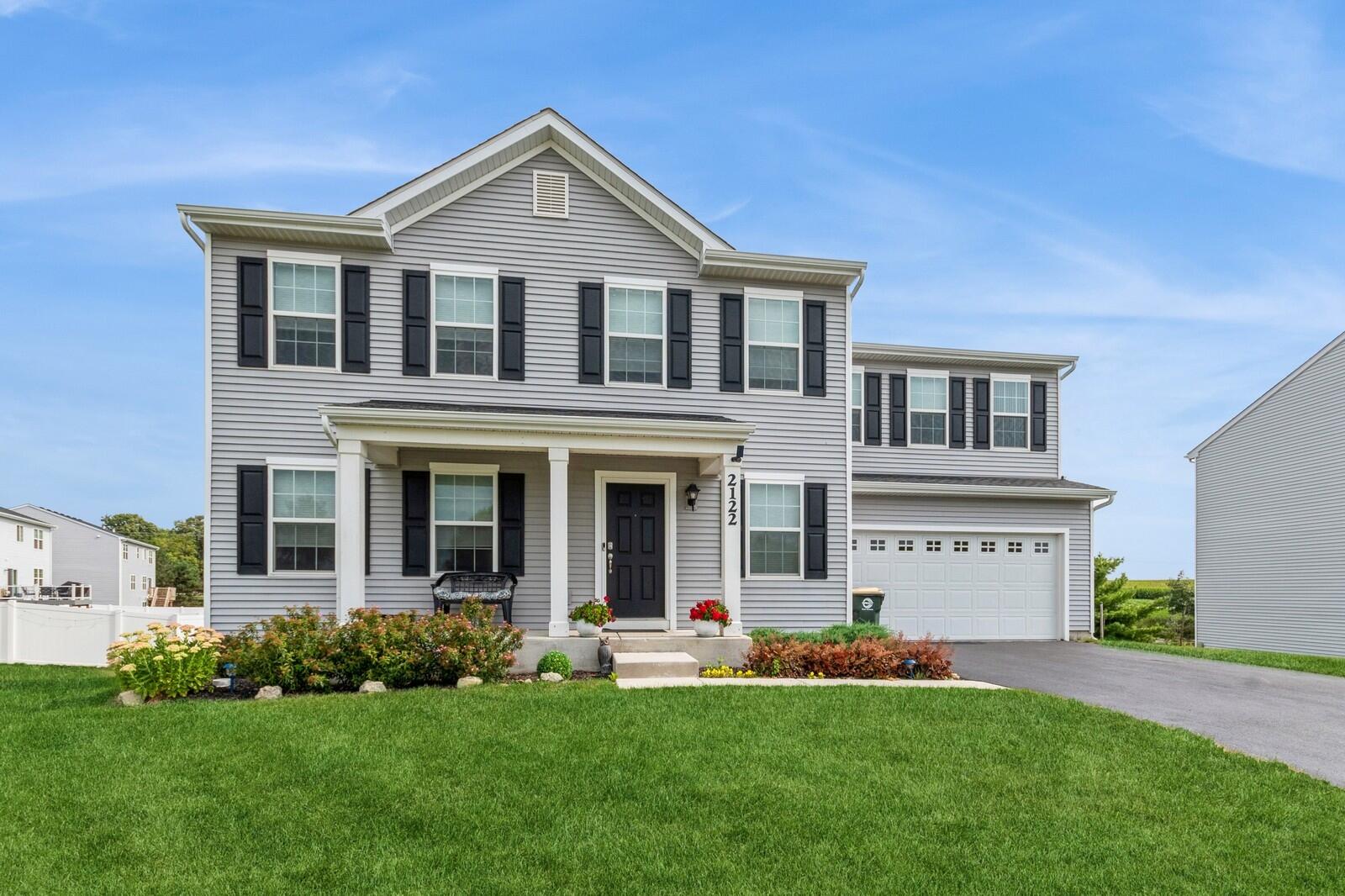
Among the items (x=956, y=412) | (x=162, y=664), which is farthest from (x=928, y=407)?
(x=162, y=664)

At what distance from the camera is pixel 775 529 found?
14.2 metres

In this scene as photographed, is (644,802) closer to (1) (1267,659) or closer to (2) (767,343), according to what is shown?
(2) (767,343)

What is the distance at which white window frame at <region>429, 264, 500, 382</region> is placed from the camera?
13.2 meters

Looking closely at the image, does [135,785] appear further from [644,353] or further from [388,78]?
[388,78]

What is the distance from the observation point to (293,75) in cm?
1409

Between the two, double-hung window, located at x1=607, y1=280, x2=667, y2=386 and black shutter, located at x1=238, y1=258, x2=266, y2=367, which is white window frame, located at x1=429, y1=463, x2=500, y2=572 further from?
black shutter, located at x1=238, y1=258, x2=266, y2=367

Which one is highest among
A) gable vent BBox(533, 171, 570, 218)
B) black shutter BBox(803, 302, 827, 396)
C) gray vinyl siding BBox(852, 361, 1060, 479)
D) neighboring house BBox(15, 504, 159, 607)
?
gable vent BBox(533, 171, 570, 218)

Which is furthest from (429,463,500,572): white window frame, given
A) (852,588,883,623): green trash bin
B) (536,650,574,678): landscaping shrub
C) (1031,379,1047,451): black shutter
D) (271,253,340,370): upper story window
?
(1031,379,1047,451): black shutter


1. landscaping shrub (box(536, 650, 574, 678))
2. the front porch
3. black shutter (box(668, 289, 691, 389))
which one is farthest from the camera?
black shutter (box(668, 289, 691, 389))

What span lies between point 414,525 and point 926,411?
11.1 meters

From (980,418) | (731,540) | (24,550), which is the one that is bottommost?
(24,550)

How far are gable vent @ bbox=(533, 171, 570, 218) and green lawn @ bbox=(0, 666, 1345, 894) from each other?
7.75 m

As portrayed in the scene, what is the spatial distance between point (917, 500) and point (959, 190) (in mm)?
6204

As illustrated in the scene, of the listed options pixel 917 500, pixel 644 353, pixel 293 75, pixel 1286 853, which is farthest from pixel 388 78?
pixel 1286 853
